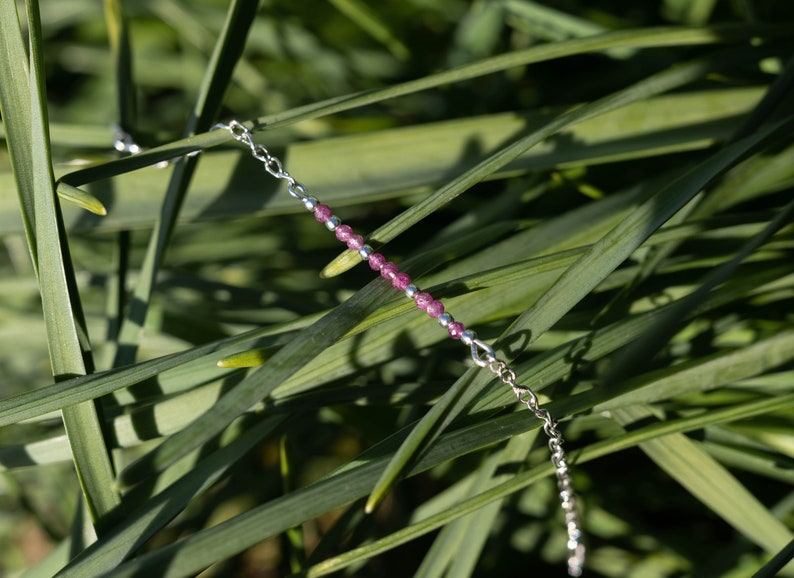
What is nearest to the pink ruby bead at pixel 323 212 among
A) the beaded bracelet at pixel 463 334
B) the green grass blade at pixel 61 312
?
the beaded bracelet at pixel 463 334

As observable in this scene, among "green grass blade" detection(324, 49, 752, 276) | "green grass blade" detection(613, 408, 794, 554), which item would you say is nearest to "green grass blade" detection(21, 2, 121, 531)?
"green grass blade" detection(324, 49, 752, 276)

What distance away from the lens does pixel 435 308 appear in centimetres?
33

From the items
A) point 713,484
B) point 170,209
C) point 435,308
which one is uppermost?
point 170,209

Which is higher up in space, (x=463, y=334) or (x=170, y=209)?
(x=170, y=209)

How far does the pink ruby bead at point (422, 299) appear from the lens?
32 cm

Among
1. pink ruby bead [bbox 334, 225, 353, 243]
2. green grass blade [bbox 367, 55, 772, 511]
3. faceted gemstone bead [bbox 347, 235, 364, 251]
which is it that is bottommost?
green grass blade [bbox 367, 55, 772, 511]

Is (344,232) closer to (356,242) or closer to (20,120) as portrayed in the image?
(356,242)

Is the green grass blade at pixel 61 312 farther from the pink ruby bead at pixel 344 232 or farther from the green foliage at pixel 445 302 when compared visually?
the pink ruby bead at pixel 344 232

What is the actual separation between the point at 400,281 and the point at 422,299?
0.04ft

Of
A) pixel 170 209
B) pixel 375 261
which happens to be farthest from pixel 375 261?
pixel 170 209

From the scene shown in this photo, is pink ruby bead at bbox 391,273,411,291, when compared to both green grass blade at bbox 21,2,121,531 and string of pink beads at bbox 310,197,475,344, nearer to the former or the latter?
string of pink beads at bbox 310,197,475,344

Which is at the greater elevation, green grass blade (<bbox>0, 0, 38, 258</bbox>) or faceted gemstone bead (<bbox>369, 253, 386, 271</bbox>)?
green grass blade (<bbox>0, 0, 38, 258</bbox>)

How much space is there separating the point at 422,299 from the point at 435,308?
0.01 m

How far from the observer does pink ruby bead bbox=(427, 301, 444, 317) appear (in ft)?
1.06
